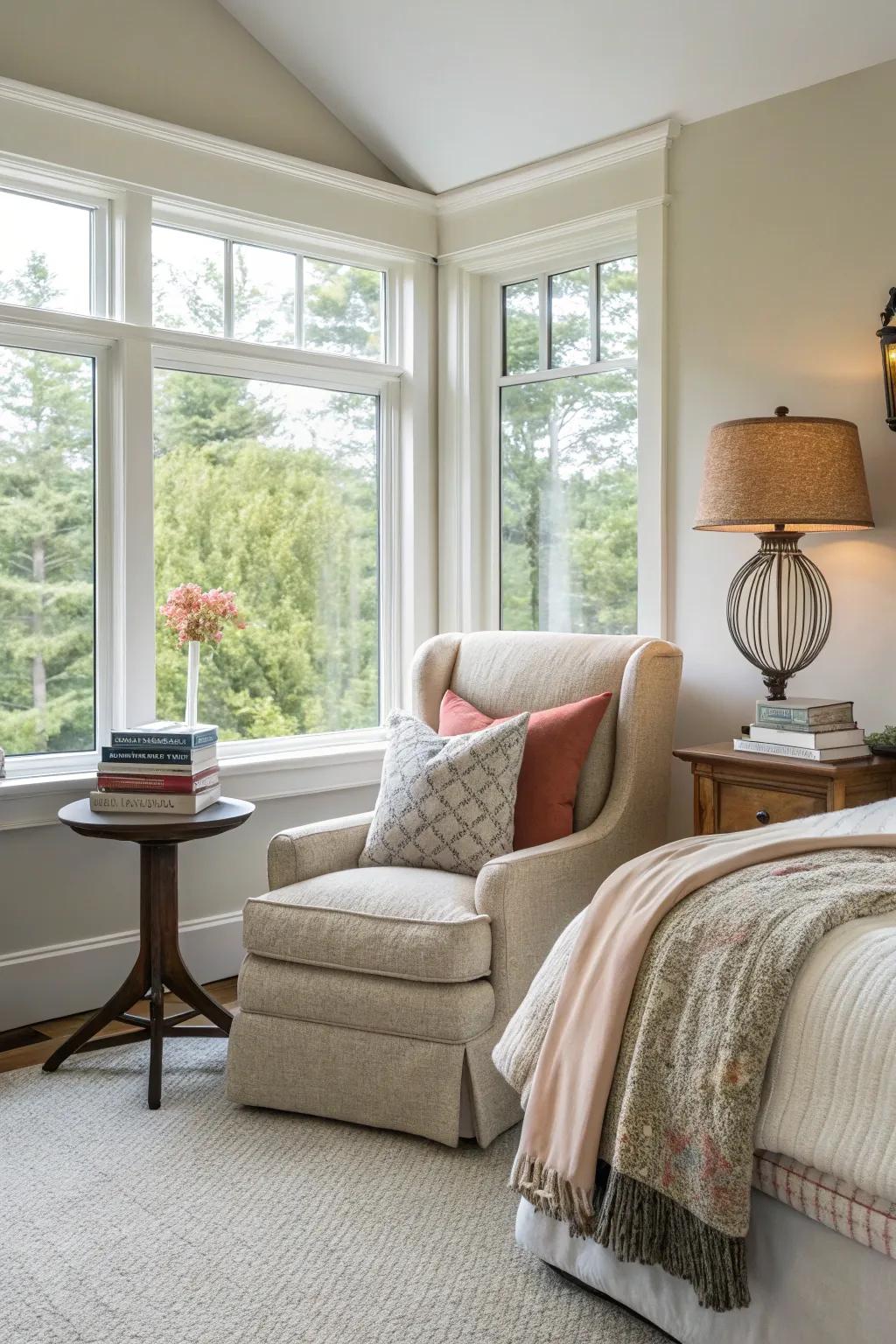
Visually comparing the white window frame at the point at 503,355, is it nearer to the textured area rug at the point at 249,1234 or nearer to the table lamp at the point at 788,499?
the table lamp at the point at 788,499

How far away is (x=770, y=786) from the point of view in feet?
9.33

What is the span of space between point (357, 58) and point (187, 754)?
221cm

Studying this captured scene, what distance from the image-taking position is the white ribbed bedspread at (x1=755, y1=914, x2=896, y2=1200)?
1.43m

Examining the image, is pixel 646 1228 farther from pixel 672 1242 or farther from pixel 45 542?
pixel 45 542

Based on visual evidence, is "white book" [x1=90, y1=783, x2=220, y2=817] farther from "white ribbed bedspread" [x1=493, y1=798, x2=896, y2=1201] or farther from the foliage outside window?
"white ribbed bedspread" [x1=493, y1=798, x2=896, y2=1201]

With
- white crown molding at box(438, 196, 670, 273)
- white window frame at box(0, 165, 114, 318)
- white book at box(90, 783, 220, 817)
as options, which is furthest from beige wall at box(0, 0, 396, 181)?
white book at box(90, 783, 220, 817)

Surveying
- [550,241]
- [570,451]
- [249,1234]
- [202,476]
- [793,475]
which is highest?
[550,241]

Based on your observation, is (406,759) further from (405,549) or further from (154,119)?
(154,119)

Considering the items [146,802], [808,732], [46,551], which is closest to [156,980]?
[146,802]

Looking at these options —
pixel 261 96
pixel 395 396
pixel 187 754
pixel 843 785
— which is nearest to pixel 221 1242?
pixel 187 754

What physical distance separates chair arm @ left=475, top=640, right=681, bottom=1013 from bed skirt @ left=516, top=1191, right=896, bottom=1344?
781mm

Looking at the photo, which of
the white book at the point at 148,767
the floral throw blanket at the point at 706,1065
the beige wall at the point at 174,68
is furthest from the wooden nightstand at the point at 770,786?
the beige wall at the point at 174,68

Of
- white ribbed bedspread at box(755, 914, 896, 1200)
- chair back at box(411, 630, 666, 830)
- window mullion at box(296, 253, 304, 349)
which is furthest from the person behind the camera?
window mullion at box(296, 253, 304, 349)

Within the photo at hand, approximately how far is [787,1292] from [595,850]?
51.7 inches
